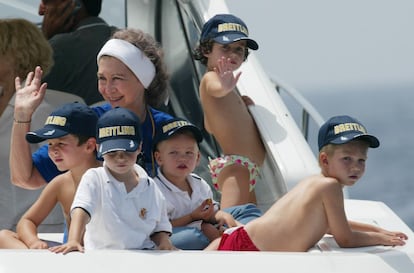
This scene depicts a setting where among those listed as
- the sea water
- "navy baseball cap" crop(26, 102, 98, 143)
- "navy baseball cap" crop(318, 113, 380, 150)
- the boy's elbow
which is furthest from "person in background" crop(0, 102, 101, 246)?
the sea water

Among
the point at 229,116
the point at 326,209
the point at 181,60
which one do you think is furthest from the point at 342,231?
the point at 181,60

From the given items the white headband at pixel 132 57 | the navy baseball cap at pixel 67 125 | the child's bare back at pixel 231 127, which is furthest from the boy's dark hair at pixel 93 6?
the navy baseball cap at pixel 67 125

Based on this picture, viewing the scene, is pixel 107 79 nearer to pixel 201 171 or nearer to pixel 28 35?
pixel 28 35

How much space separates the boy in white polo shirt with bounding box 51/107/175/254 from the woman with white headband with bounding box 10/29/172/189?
0.40 meters

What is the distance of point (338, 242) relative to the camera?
3.49 m

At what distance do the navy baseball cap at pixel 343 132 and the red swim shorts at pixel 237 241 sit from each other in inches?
13.0

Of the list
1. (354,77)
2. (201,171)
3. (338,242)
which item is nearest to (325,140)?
(338,242)

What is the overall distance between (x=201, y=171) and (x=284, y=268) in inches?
74.6

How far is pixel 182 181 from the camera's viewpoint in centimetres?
383

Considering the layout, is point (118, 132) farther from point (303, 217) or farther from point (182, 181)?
point (303, 217)

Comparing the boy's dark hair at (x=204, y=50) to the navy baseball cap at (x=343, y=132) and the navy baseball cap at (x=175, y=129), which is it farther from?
the navy baseball cap at (x=343, y=132)

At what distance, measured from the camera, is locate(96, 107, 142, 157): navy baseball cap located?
11.2ft

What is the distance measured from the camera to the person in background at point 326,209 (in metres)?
3.49

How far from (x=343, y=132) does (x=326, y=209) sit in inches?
8.5
